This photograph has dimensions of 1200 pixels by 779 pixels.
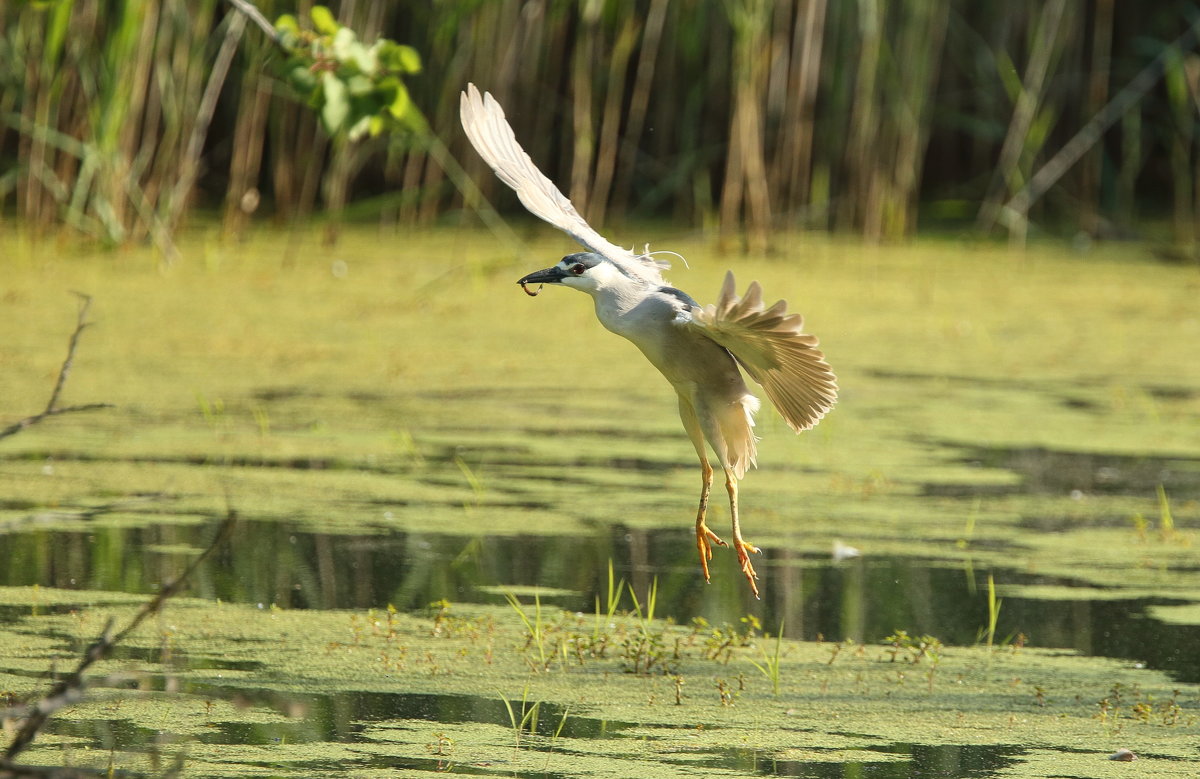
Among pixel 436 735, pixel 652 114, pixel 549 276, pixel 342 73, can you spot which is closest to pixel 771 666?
pixel 436 735

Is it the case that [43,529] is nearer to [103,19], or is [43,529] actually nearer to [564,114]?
[103,19]

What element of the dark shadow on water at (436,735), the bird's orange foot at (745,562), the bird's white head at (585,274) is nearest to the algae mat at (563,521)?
the dark shadow on water at (436,735)

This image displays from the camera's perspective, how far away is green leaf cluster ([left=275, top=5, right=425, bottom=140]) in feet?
10.4

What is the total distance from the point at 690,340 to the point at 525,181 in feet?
1.55

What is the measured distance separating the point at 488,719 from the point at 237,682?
1.41ft

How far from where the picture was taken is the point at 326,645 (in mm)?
3045

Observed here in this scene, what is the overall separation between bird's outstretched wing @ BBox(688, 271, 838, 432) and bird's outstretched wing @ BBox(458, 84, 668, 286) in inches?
11.0

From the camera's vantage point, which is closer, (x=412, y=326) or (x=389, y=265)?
Answer: (x=412, y=326)

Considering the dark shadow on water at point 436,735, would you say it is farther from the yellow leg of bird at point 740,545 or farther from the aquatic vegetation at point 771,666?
the yellow leg of bird at point 740,545

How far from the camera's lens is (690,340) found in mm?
3121

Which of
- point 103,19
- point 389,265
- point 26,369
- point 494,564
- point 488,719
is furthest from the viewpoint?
point 389,265

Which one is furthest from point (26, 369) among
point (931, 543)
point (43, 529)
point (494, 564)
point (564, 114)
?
point (564, 114)

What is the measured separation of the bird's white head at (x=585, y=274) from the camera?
3045 millimetres

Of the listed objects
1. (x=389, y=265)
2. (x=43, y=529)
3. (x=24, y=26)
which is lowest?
(x=43, y=529)
